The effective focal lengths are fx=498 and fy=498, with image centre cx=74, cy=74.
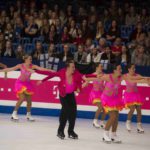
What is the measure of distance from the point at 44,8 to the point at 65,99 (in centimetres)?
655

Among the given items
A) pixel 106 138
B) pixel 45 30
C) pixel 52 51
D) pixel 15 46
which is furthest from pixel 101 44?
pixel 106 138

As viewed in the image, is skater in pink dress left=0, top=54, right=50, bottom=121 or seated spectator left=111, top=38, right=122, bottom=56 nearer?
skater in pink dress left=0, top=54, right=50, bottom=121

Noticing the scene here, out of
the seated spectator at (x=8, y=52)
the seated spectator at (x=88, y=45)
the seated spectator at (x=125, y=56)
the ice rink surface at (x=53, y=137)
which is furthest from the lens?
the seated spectator at (x=8, y=52)

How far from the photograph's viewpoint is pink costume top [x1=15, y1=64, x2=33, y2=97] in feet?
36.3

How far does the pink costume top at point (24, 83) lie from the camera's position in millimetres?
11070

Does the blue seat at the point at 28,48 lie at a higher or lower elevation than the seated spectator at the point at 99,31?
lower

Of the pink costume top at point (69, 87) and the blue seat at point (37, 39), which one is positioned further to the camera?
the blue seat at point (37, 39)

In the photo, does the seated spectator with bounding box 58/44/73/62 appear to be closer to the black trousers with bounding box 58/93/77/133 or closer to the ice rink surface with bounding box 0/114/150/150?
the ice rink surface with bounding box 0/114/150/150

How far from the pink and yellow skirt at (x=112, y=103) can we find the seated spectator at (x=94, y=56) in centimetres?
Result: 344

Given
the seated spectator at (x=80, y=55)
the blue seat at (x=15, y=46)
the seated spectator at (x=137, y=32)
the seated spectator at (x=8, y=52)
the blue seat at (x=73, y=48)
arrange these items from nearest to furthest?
the seated spectator at (x=80, y=55)
the seated spectator at (x=8, y=52)
the seated spectator at (x=137, y=32)
the blue seat at (x=73, y=48)
the blue seat at (x=15, y=46)

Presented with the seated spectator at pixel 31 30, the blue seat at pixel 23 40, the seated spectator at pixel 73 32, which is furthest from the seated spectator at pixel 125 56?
the blue seat at pixel 23 40

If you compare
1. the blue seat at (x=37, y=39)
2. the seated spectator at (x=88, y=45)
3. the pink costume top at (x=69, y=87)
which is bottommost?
the pink costume top at (x=69, y=87)

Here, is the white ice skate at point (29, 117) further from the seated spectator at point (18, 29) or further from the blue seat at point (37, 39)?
the seated spectator at point (18, 29)

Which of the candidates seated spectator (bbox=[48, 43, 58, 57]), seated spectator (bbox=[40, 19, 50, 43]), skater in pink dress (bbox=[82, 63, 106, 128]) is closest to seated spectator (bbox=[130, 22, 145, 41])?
seated spectator (bbox=[48, 43, 58, 57])
